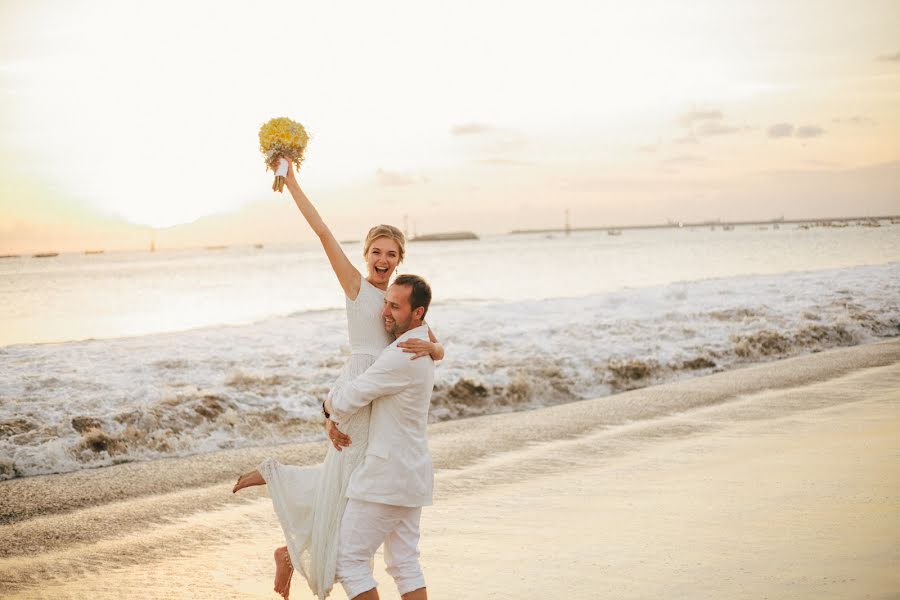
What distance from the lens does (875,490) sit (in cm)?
617

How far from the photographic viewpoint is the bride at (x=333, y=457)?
3.88 m

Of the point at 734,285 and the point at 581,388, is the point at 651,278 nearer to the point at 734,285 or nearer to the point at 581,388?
the point at 734,285

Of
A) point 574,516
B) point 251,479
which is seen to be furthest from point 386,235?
point 574,516

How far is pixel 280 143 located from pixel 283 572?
6.88 feet

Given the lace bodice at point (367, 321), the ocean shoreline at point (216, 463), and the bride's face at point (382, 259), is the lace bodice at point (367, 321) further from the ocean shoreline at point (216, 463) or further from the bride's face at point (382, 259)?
the ocean shoreline at point (216, 463)

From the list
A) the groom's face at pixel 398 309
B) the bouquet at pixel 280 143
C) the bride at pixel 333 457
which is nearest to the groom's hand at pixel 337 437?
the bride at pixel 333 457

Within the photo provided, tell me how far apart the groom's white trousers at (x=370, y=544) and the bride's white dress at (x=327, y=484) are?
0.19 feet

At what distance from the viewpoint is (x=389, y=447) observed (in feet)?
12.5

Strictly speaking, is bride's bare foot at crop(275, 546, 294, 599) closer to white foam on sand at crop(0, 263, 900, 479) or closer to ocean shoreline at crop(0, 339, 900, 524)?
ocean shoreline at crop(0, 339, 900, 524)

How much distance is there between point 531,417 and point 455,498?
3.81 metres

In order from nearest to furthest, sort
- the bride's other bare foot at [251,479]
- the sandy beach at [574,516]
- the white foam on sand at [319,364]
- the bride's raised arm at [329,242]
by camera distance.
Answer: the bride's raised arm at [329,242] → the bride's other bare foot at [251,479] → the sandy beach at [574,516] → the white foam on sand at [319,364]

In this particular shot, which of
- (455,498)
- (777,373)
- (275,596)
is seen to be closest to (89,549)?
(275,596)

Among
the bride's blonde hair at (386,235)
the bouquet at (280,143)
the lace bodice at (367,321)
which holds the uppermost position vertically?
the bouquet at (280,143)

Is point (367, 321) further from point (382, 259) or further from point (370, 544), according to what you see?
point (370, 544)
